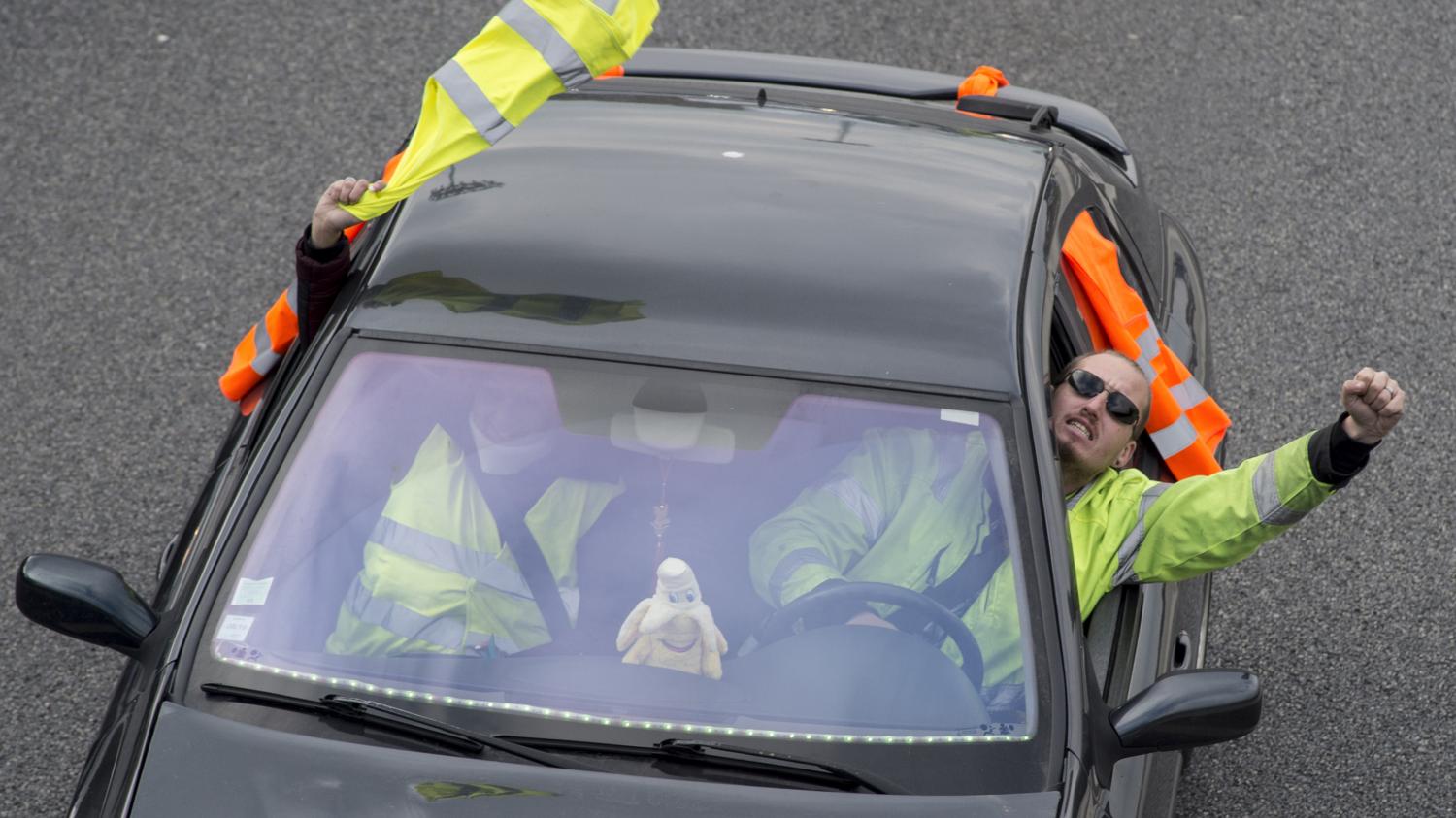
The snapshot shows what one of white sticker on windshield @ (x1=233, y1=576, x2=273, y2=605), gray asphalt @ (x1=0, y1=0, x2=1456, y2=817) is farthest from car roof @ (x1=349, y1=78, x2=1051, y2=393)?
gray asphalt @ (x1=0, y1=0, x2=1456, y2=817)

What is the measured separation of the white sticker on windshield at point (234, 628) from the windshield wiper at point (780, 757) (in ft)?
2.26

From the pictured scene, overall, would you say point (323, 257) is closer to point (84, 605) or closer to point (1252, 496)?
point (84, 605)

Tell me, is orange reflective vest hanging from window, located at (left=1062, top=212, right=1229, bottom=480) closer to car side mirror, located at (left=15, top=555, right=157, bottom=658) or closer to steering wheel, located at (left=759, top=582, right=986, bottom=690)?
steering wheel, located at (left=759, top=582, right=986, bottom=690)

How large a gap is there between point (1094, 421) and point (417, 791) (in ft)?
4.74

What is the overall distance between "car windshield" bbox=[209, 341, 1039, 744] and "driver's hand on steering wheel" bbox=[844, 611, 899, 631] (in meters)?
0.01

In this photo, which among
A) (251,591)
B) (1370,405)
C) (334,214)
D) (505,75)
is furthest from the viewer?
(334,214)

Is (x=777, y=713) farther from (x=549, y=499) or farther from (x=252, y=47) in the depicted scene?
(x=252, y=47)

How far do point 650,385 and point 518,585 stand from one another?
1.31 feet

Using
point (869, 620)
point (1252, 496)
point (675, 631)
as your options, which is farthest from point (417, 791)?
point (1252, 496)

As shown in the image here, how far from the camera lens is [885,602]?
2.55 meters

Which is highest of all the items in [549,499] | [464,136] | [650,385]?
[464,136]

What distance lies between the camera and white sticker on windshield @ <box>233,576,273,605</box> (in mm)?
2504

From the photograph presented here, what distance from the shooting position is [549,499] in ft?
8.58

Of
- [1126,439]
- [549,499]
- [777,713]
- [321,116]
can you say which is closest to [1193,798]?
[1126,439]
